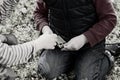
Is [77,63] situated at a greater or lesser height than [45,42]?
lesser

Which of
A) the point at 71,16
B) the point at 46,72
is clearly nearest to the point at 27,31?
the point at 46,72

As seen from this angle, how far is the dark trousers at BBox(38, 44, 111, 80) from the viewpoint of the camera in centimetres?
155

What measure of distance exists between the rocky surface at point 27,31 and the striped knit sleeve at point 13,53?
0.34 metres

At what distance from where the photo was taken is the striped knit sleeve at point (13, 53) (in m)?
1.33

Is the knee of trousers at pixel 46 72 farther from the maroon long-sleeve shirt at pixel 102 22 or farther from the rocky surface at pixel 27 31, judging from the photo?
the maroon long-sleeve shirt at pixel 102 22

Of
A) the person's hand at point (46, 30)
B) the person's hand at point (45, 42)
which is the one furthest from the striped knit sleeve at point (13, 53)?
the person's hand at point (46, 30)

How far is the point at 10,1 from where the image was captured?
1.31 metres

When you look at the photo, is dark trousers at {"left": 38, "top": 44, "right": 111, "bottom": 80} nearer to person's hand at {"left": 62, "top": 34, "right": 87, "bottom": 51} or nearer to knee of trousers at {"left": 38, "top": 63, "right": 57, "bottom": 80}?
knee of trousers at {"left": 38, "top": 63, "right": 57, "bottom": 80}

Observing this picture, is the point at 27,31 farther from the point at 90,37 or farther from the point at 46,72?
the point at 90,37

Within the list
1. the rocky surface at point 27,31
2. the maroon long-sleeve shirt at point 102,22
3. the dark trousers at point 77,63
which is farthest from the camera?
the rocky surface at point 27,31

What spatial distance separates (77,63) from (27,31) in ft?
1.56

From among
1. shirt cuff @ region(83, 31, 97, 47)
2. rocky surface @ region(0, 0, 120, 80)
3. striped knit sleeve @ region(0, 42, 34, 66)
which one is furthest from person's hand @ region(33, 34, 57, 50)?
rocky surface @ region(0, 0, 120, 80)

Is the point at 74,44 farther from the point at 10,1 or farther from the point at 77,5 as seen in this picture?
the point at 10,1

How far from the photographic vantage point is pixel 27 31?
197 cm
